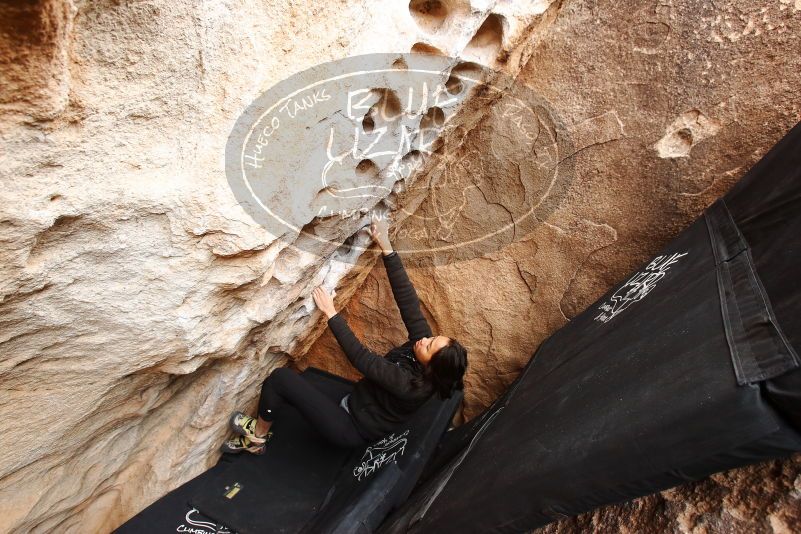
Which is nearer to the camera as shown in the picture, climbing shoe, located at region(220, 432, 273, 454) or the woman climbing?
the woman climbing

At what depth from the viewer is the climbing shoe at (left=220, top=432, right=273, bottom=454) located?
6.13 feet

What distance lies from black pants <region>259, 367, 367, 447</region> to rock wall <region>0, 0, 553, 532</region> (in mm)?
196

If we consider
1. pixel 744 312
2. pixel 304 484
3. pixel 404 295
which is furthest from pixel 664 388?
pixel 304 484

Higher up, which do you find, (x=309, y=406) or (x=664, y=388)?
(x=309, y=406)

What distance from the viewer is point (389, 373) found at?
150 centimetres

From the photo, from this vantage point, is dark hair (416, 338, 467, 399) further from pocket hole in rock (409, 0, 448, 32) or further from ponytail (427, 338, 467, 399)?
pocket hole in rock (409, 0, 448, 32)

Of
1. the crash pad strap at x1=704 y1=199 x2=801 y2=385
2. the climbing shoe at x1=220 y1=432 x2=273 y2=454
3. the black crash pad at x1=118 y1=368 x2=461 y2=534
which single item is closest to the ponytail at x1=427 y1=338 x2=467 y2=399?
the black crash pad at x1=118 y1=368 x2=461 y2=534

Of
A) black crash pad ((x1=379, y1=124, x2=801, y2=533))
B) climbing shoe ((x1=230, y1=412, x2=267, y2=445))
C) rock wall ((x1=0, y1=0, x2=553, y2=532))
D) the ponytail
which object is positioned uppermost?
rock wall ((x1=0, y1=0, x2=553, y2=532))

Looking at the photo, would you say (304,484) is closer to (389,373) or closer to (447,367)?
(389,373)

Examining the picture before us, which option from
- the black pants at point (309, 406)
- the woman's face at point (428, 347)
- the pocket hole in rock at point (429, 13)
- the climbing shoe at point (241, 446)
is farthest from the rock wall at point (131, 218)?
the woman's face at point (428, 347)

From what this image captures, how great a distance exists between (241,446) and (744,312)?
65.7 inches

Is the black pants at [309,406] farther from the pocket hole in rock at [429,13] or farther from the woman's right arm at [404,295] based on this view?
the pocket hole in rock at [429,13]

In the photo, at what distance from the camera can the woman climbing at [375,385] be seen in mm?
1494

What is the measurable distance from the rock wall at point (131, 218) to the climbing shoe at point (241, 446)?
1.01 ft
